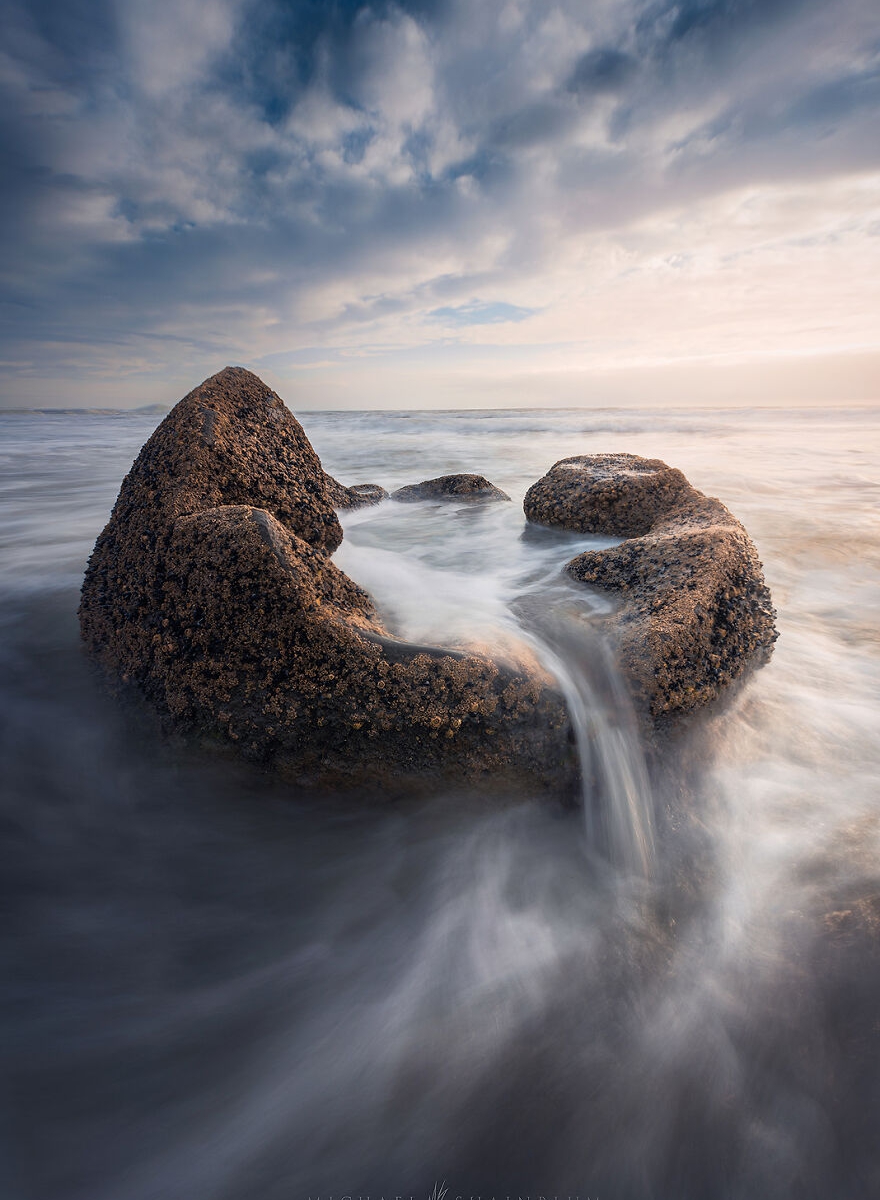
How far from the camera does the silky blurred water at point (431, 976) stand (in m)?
1.33

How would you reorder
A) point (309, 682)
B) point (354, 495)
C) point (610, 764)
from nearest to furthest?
point (309, 682)
point (610, 764)
point (354, 495)

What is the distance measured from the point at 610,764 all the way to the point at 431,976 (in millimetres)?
995

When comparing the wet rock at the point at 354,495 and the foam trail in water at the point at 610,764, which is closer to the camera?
the foam trail in water at the point at 610,764

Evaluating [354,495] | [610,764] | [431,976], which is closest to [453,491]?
[354,495]

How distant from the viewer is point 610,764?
218cm

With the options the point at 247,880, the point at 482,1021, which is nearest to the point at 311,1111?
the point at 482,1021

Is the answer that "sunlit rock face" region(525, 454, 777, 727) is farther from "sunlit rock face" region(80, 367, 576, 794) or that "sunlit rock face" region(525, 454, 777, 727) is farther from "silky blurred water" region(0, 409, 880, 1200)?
"sunlit rock face" region(80, 367, 576, 794)

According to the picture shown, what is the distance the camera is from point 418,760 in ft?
6.81

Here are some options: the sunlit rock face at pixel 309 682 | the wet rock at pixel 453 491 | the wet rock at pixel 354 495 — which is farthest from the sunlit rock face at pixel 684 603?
the wet rock at pixel 354 495

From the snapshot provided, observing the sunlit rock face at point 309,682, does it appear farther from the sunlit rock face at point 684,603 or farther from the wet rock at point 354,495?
the wet rock at point 354,495

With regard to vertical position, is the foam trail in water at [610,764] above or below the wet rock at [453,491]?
below

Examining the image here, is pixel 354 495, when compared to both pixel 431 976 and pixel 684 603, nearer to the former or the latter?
pixel 684 603

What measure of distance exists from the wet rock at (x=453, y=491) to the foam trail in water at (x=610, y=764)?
17.7ft

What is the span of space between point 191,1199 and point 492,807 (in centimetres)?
127
